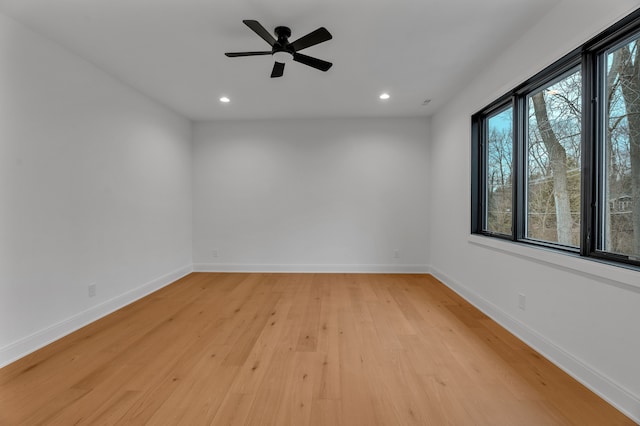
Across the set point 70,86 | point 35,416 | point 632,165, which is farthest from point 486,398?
point 70,86

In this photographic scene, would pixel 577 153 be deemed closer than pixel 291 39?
Yes

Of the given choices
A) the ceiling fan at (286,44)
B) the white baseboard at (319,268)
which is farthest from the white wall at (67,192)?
the ceiling fan at (286,44)

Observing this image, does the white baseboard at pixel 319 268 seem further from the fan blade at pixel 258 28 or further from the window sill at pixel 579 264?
the fan blade at pixel 258 28

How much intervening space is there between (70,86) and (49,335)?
2239 mm

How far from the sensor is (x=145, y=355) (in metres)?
2.08

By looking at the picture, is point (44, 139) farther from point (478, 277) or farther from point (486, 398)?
point (478, 277)

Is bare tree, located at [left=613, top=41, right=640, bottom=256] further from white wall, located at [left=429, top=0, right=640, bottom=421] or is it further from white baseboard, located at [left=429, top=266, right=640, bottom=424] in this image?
white baseboard, located at [left=429, top=266, right=640, bottom=424]

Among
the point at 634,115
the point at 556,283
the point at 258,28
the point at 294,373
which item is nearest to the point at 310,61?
the point at 258,28

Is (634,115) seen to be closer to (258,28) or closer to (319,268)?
(258,28)

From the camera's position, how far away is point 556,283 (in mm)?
1944

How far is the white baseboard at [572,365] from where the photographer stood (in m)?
1.48

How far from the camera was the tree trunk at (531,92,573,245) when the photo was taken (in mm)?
2068

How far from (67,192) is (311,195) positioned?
9.97 feet

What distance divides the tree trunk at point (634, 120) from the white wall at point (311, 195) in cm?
288
